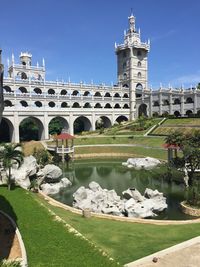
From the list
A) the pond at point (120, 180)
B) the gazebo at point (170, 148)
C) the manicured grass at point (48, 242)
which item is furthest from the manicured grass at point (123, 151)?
the manicured grass at point (48, 242)

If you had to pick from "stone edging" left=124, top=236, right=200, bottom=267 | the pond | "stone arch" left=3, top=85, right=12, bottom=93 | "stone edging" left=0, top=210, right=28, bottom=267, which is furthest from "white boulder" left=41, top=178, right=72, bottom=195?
"stone arch" left=3, top=85, right=12, bottom=93

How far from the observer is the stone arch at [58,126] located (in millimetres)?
90394

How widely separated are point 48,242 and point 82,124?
88.8m

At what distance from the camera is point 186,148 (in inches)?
1379

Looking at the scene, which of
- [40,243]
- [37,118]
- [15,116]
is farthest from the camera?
[37,118]

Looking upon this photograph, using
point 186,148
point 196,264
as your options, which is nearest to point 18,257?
point 196,264

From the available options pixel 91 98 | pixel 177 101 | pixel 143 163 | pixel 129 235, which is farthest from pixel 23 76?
pixel 129 235

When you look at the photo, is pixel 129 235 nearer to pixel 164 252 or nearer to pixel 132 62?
pixel 164 252

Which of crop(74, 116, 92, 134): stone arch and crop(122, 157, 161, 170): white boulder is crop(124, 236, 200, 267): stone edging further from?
crop(74, 116, 92, 134): stone arch

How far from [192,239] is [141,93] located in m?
96.1

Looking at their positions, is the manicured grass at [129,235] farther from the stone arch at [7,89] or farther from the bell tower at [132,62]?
the bell tower at [132,62]

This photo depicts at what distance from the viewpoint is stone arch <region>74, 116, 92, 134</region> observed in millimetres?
98062

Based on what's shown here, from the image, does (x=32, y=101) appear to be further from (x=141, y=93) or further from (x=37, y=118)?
(x=141, y=93)

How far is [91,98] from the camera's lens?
4102 inches
